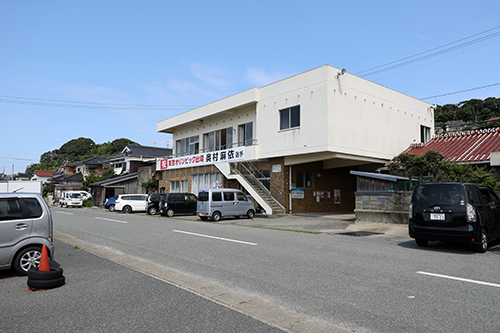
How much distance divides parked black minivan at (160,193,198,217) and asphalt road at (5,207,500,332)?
1345cm

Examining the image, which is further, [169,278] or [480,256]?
[480,256]

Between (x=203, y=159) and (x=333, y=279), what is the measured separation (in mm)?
25402

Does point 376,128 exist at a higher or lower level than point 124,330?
higher

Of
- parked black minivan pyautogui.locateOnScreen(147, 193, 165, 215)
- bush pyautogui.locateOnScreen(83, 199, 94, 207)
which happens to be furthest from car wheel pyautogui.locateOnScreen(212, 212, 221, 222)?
bush pyautogui.locateOnScreen(83, 199, 94, 207)

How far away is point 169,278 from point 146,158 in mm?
45889

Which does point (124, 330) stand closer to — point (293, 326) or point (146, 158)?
point (293, 326)

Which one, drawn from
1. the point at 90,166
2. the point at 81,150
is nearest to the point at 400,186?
the point at 90,166

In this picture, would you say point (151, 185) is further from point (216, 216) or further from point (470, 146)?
point (470, 146)

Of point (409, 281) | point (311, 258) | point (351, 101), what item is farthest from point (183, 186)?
point (409, 281)

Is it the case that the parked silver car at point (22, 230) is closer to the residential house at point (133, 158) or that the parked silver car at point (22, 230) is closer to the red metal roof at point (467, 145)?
the red metal roof at point (467, 145)

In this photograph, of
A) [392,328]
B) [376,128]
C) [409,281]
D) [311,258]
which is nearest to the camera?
[392,328]

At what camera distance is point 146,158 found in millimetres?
50781

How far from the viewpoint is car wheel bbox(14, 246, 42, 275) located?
700 cm

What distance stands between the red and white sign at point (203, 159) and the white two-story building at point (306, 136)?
8cm
